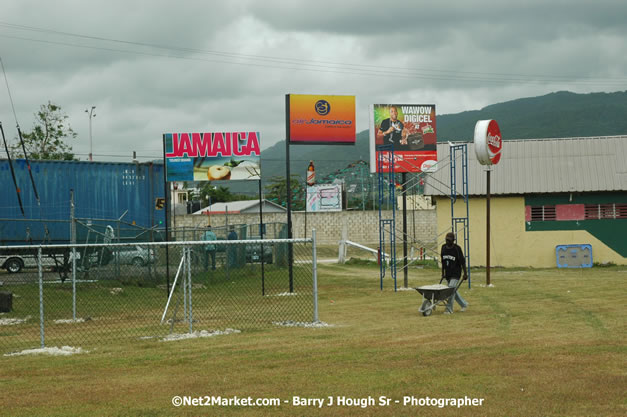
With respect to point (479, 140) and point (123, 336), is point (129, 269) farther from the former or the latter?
point (479, 140)

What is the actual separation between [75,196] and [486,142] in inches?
644

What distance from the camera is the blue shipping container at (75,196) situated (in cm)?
2797

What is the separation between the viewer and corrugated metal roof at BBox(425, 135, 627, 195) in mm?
33250

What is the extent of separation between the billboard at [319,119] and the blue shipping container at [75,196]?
7975mm

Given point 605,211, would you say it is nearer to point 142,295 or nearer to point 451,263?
point 451,263

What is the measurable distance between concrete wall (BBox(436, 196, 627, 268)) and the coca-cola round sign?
33.6ft

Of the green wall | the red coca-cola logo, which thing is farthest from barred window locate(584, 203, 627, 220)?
the red coca-cola logo

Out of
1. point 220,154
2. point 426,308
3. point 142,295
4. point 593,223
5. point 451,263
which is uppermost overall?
point 220,154

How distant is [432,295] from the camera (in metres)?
15.3

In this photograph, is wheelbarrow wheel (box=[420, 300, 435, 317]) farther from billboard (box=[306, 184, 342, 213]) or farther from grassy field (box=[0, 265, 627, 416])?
billboard (box=[306, 184, 342, 213])

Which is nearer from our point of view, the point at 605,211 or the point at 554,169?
the point at 605,211

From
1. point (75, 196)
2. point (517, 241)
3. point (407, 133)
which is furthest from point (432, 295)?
point (517, 241)

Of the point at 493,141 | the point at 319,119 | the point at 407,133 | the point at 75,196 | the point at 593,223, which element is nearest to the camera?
the point at 493,141

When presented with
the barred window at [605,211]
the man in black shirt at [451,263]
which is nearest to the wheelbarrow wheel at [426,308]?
the man in black shirt at [451,263]
